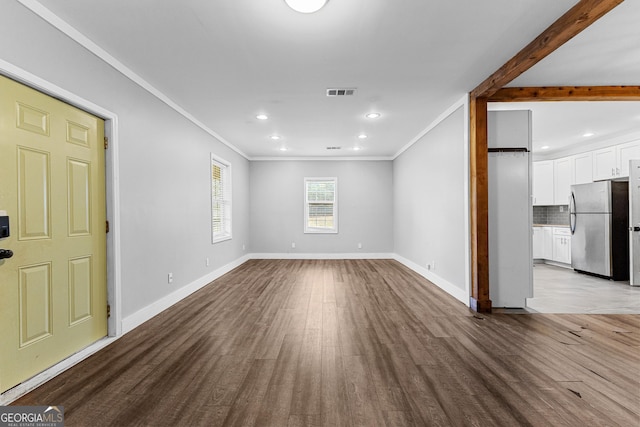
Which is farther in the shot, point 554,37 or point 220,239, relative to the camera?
point 220,239

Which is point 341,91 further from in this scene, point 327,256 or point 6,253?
point 327,256

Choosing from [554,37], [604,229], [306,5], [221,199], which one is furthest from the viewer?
[221,199]

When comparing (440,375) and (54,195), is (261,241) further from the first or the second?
(440,375)

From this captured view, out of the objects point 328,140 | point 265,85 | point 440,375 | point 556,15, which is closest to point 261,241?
point 328,140

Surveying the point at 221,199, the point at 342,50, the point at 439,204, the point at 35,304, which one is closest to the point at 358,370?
the point at 35,304

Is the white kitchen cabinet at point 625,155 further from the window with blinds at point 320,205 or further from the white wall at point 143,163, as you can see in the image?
the white wall at point 143,163

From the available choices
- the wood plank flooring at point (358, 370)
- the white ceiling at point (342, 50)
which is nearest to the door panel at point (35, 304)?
the wood plank flooring at point (358, 370)

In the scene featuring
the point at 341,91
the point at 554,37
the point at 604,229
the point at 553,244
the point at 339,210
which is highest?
the point at 341,91

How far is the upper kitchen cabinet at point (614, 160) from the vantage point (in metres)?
5.30

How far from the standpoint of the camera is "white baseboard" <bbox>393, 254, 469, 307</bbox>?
387 centimetres

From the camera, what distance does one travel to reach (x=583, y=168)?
6.16 m

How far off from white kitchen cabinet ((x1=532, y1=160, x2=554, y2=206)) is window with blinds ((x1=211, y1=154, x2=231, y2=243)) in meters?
7.25

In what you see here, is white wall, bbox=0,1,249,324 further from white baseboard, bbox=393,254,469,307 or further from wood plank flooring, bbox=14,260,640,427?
white baseboard, bbox=393,254,469,307

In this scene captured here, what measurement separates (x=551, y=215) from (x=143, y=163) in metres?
8.82
